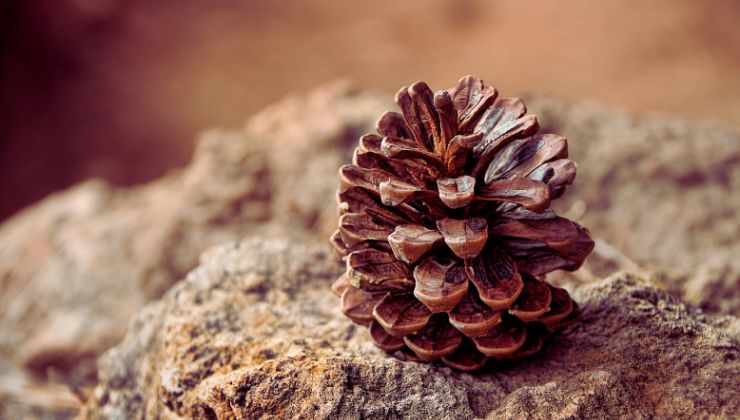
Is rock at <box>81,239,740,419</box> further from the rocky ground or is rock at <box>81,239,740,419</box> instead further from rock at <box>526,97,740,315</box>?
rock at <box>526,97,740,315</box>

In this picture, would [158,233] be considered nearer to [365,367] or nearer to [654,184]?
[365,367]

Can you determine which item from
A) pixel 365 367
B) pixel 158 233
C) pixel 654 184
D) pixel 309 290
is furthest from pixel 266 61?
pixel 365 367

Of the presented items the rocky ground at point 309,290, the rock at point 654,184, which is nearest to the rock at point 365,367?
the rocky ground at point 309,290

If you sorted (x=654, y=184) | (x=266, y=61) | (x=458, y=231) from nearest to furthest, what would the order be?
(x=458, y=231) → (x=654, y=184) → (x=266, y=61)

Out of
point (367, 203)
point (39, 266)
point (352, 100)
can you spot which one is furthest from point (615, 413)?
point (39, 266)

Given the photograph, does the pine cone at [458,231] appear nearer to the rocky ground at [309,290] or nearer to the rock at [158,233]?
the rocky ground at [309,290]

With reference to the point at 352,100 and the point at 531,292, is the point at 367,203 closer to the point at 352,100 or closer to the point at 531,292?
the point at 531,292
